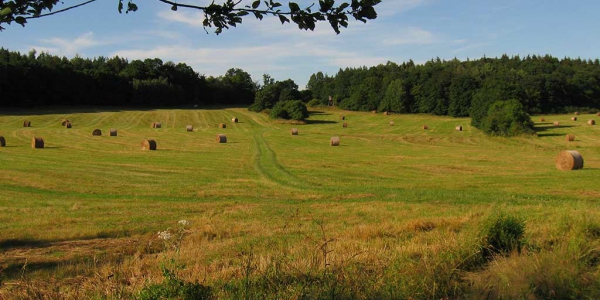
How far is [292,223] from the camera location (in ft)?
38.7

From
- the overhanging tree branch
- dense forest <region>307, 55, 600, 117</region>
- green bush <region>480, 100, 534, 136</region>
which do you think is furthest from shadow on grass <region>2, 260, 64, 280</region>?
dense forest <region>307, 55, 600, 117</region>

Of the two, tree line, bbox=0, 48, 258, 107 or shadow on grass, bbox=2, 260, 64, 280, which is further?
tree line, bbox=0, 48, 258, 107

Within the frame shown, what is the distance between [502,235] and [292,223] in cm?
544

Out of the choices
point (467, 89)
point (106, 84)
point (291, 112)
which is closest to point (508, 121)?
point (291, 112)

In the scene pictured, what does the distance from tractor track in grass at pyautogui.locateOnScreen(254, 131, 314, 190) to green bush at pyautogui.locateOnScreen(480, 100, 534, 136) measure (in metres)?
33.2

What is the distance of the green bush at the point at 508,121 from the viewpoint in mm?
55188

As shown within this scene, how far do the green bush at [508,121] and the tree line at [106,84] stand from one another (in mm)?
69383

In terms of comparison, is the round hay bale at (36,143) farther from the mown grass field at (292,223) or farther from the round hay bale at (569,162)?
the round hay bale at (569,162)

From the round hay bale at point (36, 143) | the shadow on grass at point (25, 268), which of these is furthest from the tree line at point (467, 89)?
the shadow on grass at point (25, 268)

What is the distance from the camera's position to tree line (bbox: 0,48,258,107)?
83.0 meters

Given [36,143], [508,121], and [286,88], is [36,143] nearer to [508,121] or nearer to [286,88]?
[508,121]

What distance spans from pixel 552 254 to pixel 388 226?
3.98m

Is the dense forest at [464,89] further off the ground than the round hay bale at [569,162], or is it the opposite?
the dense forest at [464,89]

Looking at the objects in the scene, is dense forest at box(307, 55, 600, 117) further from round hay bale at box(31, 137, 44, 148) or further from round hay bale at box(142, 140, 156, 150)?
round hay bale at box(31, 137, 44, 148)
